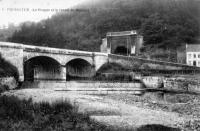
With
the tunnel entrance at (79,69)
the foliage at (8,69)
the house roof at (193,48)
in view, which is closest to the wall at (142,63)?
the tunnel entrance at (79,69)

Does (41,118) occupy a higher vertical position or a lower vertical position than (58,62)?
lower

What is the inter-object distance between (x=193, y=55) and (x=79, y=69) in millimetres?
24424

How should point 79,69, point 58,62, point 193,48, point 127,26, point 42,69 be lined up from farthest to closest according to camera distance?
1. point 127,26
2. point 193,48
3. point 79,69
4. point 42,69
5. point 58,62

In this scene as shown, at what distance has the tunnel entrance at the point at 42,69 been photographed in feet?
157

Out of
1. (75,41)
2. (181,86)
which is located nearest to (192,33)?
(75,41)

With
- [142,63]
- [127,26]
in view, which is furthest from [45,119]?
[127,26]

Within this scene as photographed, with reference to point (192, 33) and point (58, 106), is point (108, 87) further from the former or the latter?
point (192, 33)

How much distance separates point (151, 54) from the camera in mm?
67125

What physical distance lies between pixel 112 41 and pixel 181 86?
34.5m

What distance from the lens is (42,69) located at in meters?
52.8

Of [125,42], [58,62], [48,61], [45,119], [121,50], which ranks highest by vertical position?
[125,42]

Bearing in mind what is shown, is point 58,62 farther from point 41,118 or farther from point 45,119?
point 45,119

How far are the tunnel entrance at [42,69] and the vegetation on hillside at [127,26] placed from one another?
2897cm

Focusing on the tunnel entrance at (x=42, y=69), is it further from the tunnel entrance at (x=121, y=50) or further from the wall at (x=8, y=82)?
the tunnel entrance at (x=121, y=50)
